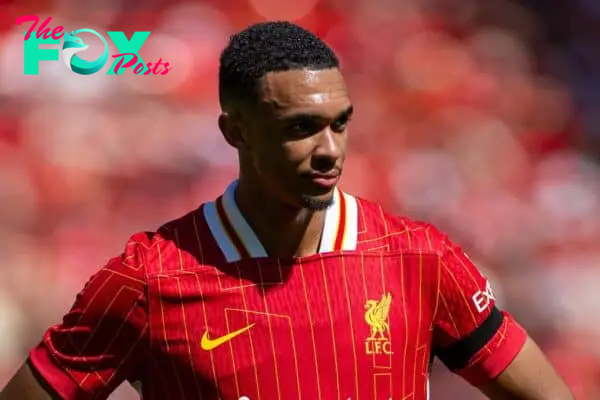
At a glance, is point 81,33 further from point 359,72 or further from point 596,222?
point 596,222

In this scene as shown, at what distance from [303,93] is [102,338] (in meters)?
0.60

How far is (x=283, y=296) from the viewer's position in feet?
6.36

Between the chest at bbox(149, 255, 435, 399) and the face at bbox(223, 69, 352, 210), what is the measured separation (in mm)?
182

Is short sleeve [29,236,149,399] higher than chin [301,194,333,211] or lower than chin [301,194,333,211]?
lower

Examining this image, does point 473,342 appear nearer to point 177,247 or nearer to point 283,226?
point 283,226

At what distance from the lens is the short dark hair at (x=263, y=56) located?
6.14ft

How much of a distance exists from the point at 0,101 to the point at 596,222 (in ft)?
9.29

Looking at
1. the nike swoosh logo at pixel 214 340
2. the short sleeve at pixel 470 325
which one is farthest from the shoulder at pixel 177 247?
the short sleeve at pixel 470 325

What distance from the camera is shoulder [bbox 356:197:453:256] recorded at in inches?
78.9

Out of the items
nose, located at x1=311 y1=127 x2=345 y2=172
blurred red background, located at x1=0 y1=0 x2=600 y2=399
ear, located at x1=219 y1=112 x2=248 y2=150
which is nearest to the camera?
nose, located at x1=311 y1=127 x2=345 y2=172

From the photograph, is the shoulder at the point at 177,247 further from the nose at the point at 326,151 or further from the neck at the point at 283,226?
the nose at the point at 326,151

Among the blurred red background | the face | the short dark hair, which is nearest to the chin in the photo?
the face

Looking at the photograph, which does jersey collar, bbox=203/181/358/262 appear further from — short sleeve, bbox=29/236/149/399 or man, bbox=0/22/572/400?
short sleeve, bbox=29/236/149/399

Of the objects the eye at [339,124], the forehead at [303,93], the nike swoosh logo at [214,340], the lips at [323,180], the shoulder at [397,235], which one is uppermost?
the forehead at [303,93]
